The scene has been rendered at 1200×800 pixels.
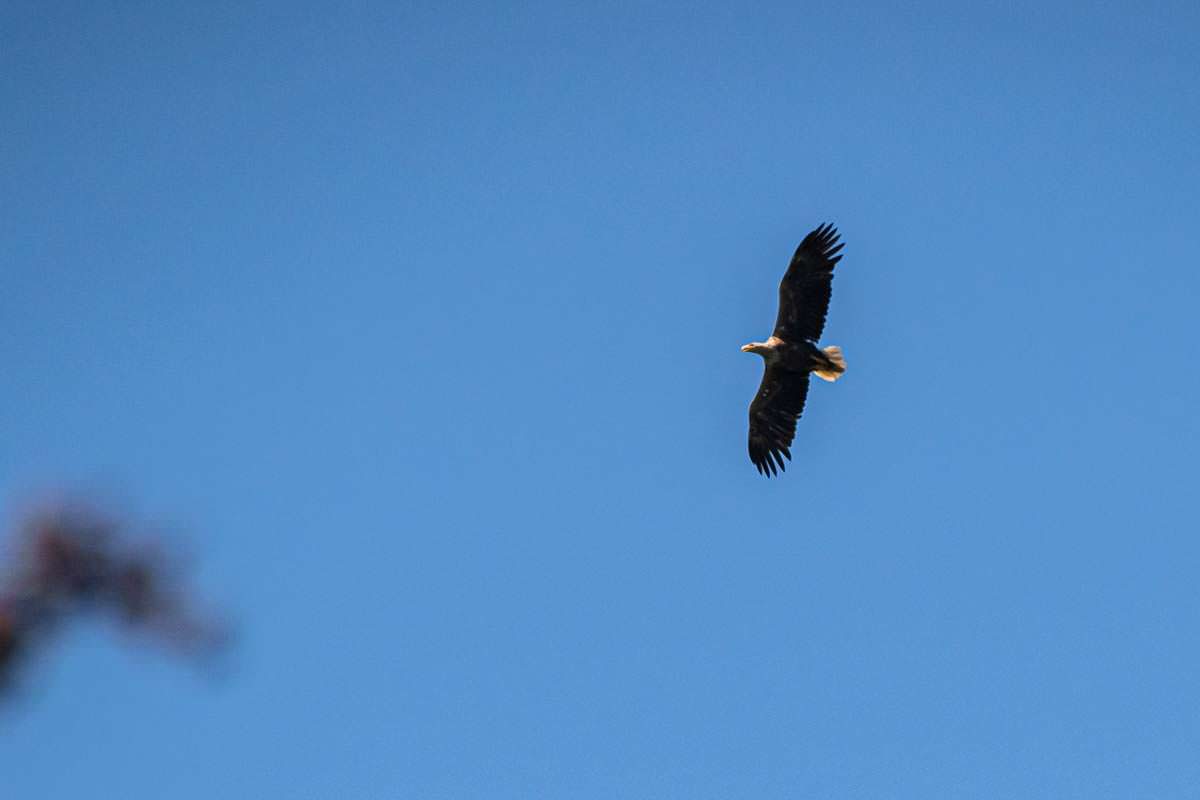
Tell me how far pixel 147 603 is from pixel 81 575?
0.17 m

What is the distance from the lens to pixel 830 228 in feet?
68.1

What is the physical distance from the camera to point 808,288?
21047mm

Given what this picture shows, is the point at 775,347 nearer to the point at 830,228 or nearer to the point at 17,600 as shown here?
the point at 830,228

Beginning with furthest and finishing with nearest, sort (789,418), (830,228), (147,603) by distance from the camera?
(789,418) < (830,228) < (147,603)

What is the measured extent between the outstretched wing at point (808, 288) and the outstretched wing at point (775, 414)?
1.10 meters

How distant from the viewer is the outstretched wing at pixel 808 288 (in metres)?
20.8

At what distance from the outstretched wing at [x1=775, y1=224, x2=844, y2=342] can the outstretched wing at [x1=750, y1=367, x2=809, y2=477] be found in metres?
1.10

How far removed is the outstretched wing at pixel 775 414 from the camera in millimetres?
22625

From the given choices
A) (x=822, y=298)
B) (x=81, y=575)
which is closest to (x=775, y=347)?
(x=822, y=298)

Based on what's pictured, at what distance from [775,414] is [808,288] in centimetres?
286

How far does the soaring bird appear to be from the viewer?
20.9 metres

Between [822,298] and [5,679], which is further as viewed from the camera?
[822,298]

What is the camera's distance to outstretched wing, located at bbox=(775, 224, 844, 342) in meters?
20.8

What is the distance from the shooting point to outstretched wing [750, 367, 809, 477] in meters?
22.6
